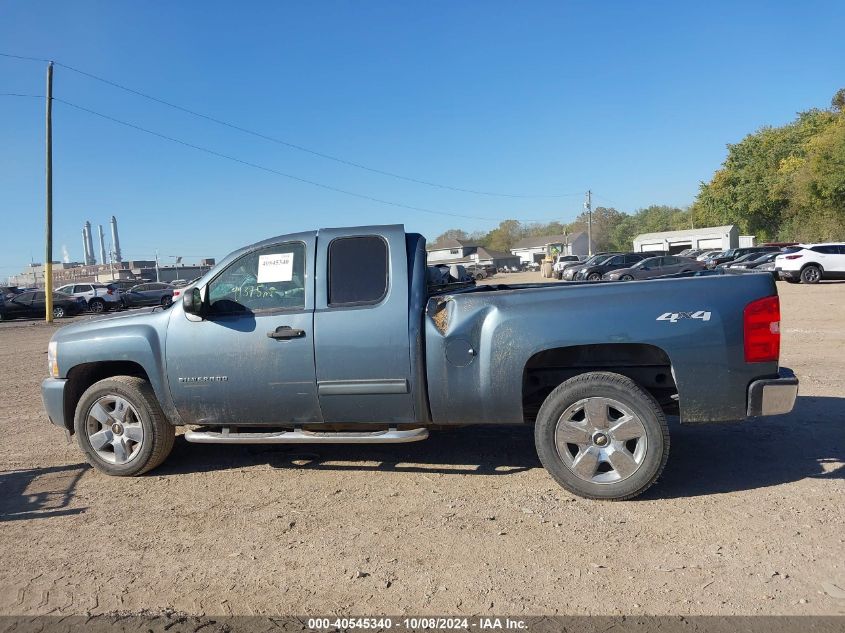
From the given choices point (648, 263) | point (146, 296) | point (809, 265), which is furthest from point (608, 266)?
point (146, 296)

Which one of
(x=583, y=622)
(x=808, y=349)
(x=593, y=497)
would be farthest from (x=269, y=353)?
(x=808, y=349)

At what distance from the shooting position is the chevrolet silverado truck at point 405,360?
4172 millimetres

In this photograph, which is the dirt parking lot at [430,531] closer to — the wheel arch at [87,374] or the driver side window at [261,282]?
the wheel arch at [87,374]

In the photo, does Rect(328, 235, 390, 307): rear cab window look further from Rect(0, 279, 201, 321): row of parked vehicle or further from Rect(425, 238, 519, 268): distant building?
Rect(425, 238, 519, 268): distant building

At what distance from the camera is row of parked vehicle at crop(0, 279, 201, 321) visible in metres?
30.5

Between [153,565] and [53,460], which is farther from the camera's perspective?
[53,460]

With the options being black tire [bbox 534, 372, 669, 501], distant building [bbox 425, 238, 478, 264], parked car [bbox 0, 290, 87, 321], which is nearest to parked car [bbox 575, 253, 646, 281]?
parked car [bbox 0, 290, 87, 321]

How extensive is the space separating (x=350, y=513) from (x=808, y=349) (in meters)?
8.87

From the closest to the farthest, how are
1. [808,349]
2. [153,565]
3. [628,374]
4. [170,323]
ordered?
1. [153,565]
2. [628,374]
3. [170,323]
4. [808,349]

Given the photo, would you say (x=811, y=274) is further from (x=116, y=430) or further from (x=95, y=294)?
(x=95, y=294)

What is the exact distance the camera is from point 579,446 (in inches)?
171

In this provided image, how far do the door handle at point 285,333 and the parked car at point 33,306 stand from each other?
30.4 m

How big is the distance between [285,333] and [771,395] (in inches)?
129

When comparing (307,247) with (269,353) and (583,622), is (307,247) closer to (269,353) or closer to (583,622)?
(269,353)
